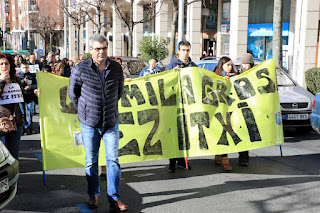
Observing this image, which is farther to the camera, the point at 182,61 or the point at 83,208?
the point at 182,61

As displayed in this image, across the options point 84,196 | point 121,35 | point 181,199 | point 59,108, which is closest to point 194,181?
point 181,199

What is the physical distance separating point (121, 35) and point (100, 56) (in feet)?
125

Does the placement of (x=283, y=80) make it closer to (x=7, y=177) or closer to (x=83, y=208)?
(x=83, y=208)

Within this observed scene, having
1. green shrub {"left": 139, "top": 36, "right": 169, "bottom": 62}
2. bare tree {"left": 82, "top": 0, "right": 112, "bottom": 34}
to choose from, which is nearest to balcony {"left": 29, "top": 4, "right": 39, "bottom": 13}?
bare tree {"left": 82, "top": 0, "right": 112, "bottom": 34}

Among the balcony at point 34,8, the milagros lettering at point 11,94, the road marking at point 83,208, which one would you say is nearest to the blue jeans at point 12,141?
the milagros lettering at point 11,94

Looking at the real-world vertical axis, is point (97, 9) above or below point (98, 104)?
above

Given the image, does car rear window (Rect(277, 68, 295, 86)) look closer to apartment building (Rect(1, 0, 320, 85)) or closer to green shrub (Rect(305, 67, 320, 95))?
green shrub (Rect(305, 67, 320, 95))

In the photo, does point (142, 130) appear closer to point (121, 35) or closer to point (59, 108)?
point (59, 108)

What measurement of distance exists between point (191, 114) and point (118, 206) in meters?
2.19

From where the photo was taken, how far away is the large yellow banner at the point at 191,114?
6.49 m

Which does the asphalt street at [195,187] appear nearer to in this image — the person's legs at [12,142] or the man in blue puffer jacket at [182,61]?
the man in blue puffer jacket at [182,61]

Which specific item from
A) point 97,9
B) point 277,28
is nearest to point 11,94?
point 277,28

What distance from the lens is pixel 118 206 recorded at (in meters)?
5.02

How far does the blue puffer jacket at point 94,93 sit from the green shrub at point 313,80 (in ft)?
37.0
